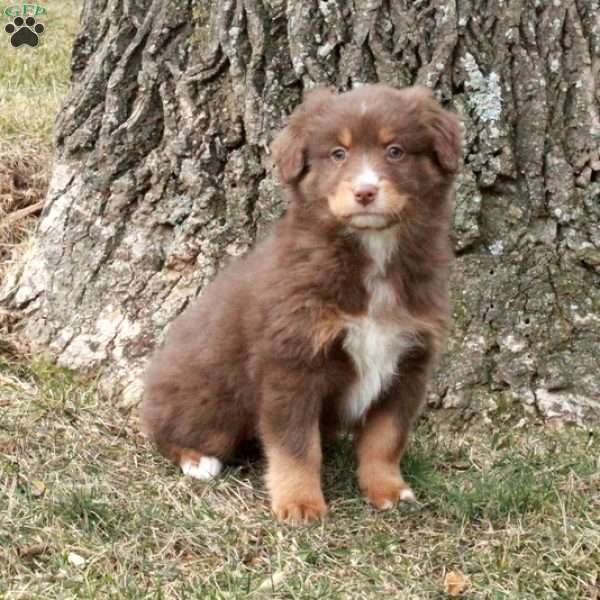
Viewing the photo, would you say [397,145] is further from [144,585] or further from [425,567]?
[144,585]

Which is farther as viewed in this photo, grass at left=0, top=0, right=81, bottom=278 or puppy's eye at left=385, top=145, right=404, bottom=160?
grass at left=0, top=0, right=81, bottom=278

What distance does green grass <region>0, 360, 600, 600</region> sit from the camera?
3785mm

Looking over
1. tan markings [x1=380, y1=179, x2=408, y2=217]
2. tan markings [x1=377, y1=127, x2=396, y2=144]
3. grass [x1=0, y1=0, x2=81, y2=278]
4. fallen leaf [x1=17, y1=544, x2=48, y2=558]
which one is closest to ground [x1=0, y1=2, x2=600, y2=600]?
fallen leaf [x1=17, y1=544, x2=48, y2=558]

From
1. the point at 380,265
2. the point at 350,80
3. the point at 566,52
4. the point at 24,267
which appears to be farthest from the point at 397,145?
the point at 24,267

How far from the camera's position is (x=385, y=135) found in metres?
4.19

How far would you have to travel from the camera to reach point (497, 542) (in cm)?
405

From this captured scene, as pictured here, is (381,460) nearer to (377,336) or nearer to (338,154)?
(377,336)

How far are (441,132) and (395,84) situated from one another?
0.70 m

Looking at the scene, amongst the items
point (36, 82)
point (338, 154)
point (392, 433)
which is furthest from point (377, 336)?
point (36, 82)

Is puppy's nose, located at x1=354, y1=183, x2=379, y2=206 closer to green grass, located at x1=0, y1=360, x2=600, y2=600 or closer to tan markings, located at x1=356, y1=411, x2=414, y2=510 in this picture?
tan markings, located at x1=356, y1=411, x2=414, y2=510

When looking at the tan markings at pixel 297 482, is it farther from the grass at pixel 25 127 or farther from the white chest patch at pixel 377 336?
the grass at pixel 25 127

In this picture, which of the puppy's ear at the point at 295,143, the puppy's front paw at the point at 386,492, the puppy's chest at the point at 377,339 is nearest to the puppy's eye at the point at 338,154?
the puppy's ear at the point at 295,143

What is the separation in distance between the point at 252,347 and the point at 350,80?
1.24m

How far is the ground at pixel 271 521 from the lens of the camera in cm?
379
